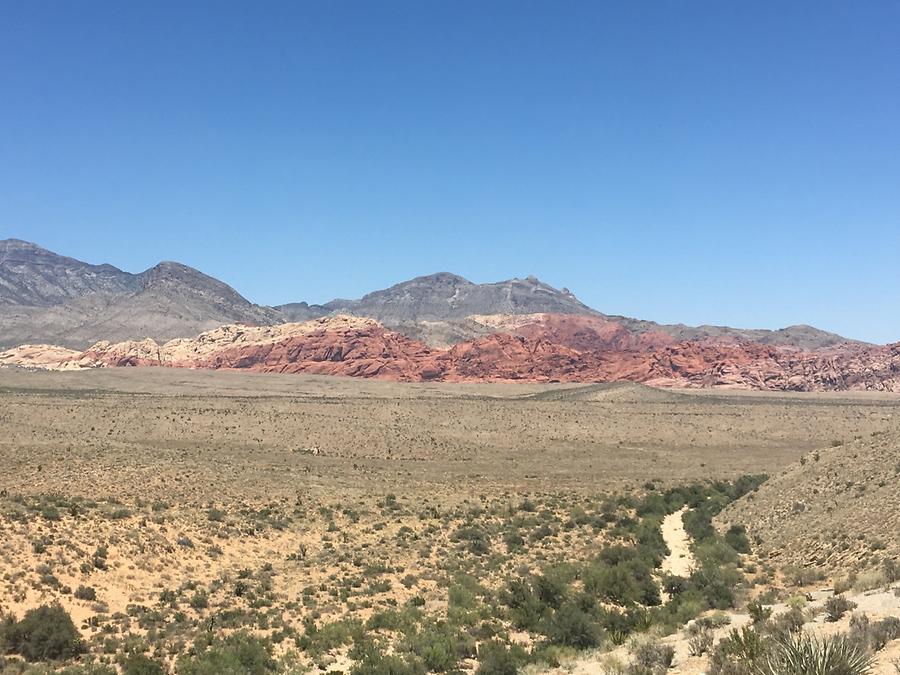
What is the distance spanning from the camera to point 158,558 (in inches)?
931

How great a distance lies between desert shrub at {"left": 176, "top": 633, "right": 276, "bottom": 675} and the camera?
15.2m

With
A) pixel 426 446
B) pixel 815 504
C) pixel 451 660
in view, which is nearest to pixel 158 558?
pixel 451 660

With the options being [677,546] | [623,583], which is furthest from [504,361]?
[623,583]

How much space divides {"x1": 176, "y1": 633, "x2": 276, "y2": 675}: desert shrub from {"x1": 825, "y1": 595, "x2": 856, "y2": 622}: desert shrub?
1186 cm

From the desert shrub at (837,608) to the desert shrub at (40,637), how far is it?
16.8 m

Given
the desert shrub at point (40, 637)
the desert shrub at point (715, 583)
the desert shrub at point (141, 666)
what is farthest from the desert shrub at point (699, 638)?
the desert shrub at point (40, 637)

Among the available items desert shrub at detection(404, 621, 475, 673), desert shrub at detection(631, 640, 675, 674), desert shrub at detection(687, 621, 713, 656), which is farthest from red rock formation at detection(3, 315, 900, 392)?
desert shrub at detection(631, 640, 675, 674)

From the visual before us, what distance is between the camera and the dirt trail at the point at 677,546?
24.2 meters

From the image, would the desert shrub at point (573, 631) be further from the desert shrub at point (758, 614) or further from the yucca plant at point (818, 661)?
the yucca plant at point (818, 661)

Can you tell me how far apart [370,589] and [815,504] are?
17.5 meters

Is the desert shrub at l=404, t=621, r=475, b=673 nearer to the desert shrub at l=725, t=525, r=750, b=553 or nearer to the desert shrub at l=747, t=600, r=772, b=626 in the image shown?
the desert shrub at l=747, t=600, r=772, b=626

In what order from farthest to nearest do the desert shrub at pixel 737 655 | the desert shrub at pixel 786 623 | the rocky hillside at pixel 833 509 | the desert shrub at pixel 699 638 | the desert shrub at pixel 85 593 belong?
the rocky hillside at pixel 833 509 → the desert shrub at pixel 85 593 → the desert shrub at pixel 699 638 → the desert shrub at pixel 786 623 → the desert shrub at pixel 737 655

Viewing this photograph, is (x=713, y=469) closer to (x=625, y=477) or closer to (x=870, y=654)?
(x=625, y=477)

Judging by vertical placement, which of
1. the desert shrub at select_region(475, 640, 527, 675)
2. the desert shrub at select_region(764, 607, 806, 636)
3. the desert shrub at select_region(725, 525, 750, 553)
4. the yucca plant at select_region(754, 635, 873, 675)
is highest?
the yucca plant at select_region(754, 635, 873, 675)
